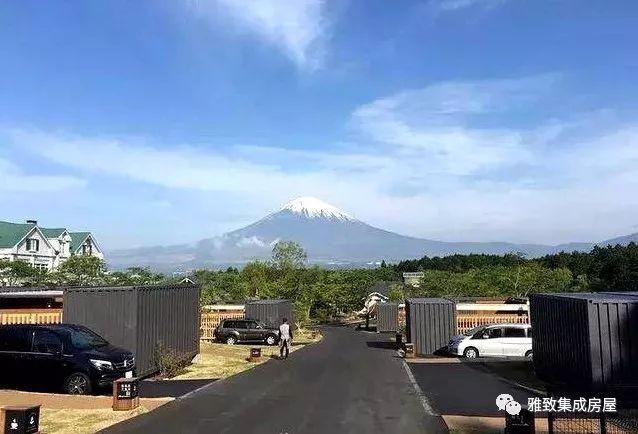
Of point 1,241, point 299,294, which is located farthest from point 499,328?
point 1,241

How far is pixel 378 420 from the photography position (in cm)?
1317

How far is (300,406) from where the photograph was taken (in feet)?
48.6

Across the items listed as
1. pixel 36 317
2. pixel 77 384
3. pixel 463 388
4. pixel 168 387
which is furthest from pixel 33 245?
pixel 463 388

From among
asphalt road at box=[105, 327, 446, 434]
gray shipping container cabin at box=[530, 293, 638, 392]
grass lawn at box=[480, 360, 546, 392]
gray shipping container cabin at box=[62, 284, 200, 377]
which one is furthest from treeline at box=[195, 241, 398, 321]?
gray shipping container cabin at box=[530, 293, 638, 392]

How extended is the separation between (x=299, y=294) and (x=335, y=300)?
31.7 ft

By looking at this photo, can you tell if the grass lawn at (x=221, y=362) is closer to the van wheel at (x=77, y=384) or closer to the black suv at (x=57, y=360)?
the black suv at (x=57, y=360)

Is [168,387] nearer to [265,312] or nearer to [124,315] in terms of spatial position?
[124,315]

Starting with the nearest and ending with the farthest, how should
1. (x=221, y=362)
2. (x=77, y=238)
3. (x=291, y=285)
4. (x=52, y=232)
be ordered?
1. (x=221, y=362)
2. (x=291, y=285)
3. (x=52, y=232)
4. (x=77, y=238)

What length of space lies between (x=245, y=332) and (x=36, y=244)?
39376 mm

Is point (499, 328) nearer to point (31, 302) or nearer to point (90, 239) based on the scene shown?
point (31, 302)

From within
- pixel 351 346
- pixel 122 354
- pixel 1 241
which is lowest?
pixel 351 346

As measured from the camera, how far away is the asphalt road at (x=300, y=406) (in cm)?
1238

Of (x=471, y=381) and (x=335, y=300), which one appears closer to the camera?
(x=471, y=381)

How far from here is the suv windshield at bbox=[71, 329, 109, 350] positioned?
15963mm
